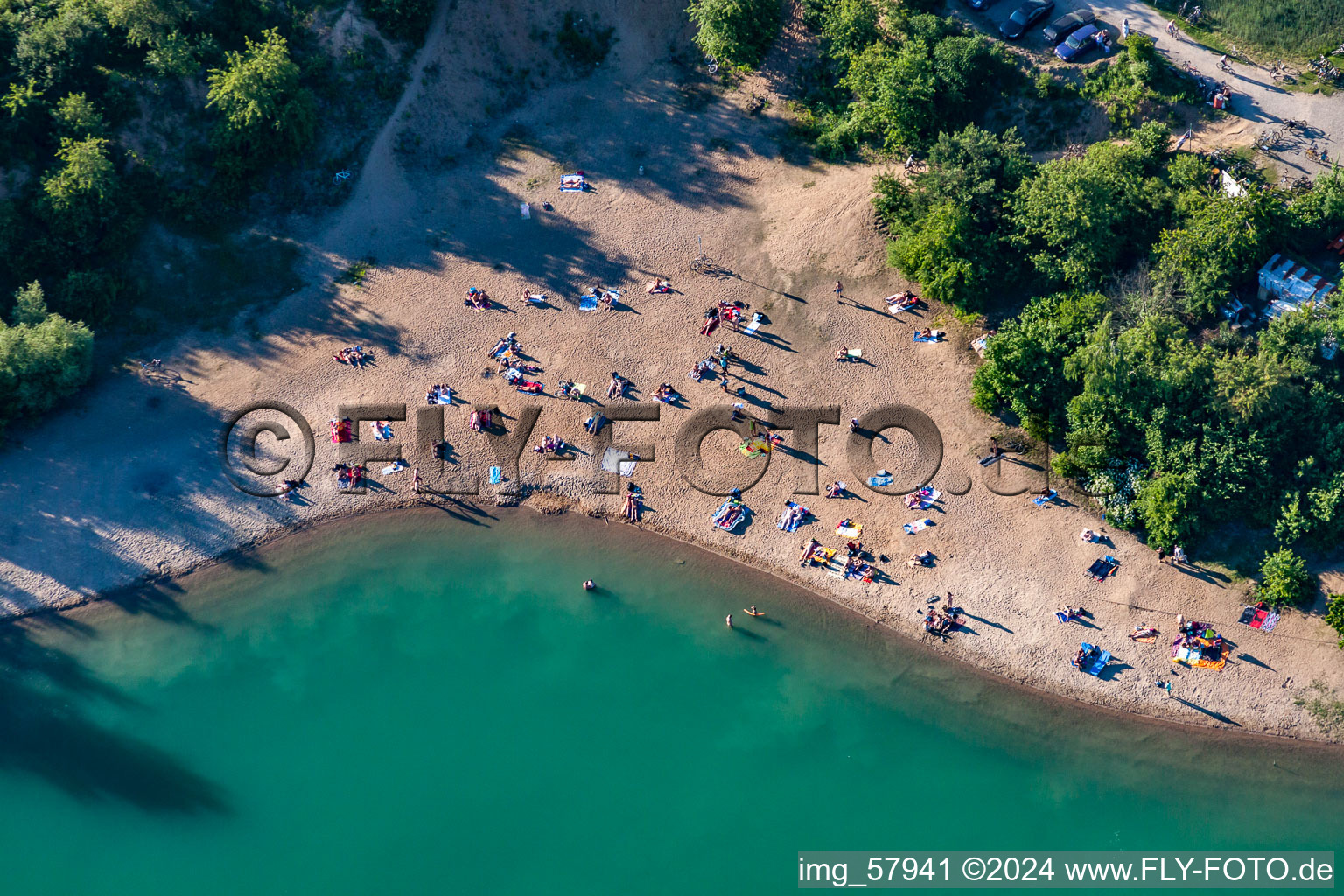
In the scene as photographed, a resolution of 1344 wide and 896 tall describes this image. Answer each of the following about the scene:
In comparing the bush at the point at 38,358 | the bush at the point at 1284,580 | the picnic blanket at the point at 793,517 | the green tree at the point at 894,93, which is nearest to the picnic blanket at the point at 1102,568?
the bush at the point at 1284,580

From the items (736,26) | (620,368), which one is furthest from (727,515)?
(736,26)

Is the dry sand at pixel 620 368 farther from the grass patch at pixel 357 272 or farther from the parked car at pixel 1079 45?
the parked car at pixel 1079 45

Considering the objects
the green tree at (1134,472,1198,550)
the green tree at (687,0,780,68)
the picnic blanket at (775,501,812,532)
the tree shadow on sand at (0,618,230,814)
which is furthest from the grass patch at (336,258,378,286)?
the green tree at (1134,472,1198,550)

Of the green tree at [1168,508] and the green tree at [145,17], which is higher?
the green tree at [145,17]

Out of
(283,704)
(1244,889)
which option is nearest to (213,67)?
(283,704)

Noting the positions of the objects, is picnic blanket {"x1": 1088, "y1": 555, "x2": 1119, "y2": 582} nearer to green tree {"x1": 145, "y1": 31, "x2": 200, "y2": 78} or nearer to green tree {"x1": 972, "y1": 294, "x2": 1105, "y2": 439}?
green tree {"x1": 972, "y1": 294, "x2": 1105, "y2": 439}

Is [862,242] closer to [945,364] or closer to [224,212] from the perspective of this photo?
[945,364]

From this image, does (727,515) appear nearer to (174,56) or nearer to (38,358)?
(38,358)

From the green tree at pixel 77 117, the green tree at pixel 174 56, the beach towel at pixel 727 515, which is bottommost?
the beach towel at pixel 727 515
